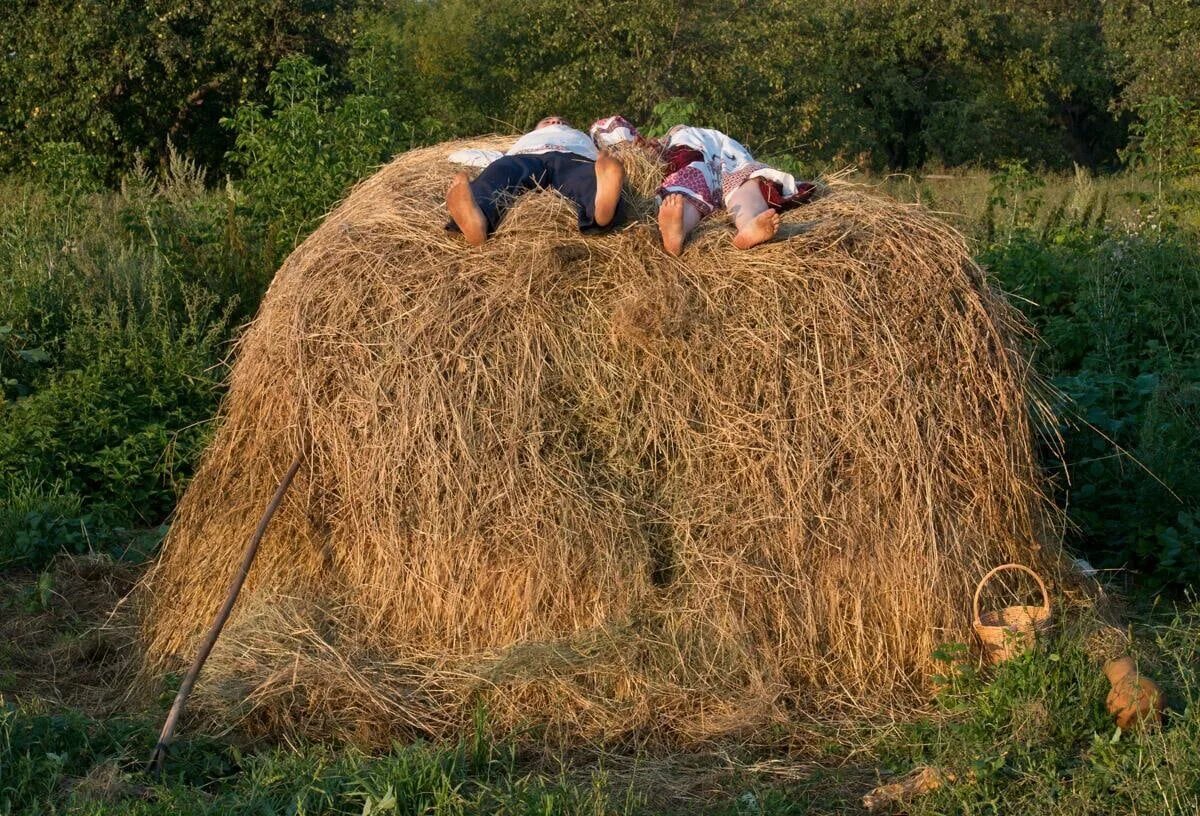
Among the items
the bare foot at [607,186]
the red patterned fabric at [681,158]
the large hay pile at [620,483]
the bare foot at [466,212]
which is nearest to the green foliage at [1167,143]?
the red patterned fabric at [681,158]

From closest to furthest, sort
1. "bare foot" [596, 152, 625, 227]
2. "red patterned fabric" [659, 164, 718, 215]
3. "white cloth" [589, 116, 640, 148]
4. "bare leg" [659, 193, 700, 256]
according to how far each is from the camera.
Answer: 1. "bare foot" [596, 152, 625, 227]
2. "bare leg" [659, 193, 700, 256]
3. "red patterned fabric" [659, 164, 718, 215]
4. "white cloth" [589, 116, 640, 148]

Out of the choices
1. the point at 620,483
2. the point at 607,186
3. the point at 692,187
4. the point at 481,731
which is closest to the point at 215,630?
the point at 481,731

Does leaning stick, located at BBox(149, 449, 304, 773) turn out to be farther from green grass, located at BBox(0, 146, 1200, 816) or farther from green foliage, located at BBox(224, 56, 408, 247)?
green foliage, located at BBox(224, 56, 408, 247)

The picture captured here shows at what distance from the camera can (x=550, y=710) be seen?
14.5 ft

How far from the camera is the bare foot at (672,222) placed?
491 cm

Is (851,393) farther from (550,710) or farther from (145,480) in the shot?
(145,480)

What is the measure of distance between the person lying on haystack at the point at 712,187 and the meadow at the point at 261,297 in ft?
3.29

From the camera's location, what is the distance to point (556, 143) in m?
5.40

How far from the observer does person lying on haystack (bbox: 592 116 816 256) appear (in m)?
4.92

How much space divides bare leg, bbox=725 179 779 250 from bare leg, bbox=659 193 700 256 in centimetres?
22

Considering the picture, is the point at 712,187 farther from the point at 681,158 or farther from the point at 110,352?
the point at 110,352

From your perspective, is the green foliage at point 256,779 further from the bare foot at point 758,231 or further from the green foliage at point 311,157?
the green foliage at point 311,157

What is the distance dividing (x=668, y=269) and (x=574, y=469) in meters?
0.85

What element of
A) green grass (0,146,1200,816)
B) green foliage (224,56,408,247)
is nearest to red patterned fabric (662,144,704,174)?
green grass (0,146,1200,816)
